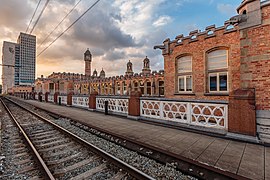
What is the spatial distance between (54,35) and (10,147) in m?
10.6

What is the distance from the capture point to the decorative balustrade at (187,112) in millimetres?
5206

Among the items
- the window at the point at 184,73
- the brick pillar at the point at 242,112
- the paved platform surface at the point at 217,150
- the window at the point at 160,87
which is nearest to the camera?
the paved platform surface at the point at 217,150

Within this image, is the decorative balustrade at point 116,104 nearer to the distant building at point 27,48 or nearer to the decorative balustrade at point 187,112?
the decorative balustrade at point 187,112

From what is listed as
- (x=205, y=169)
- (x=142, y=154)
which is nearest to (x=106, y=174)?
(x=142, y=154)

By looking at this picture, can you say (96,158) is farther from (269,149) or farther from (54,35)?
(54,35)

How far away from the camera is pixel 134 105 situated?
8.27m

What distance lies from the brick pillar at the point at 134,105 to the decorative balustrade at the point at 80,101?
6.05 m

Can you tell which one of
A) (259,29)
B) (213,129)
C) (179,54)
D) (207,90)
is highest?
(179,54)

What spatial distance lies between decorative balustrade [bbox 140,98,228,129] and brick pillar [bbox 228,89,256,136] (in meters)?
0.28

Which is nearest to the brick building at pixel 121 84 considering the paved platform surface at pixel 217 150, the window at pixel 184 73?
the window at pixel 184 73

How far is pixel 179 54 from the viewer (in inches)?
439

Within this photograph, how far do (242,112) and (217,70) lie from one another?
545 centimetres

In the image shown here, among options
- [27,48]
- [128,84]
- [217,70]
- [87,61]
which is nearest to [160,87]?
[128,84]

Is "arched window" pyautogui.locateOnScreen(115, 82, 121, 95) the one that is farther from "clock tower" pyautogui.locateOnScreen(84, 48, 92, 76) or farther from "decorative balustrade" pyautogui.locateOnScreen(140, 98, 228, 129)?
"clock tower" pyautogui.locateOnScreen(84, 48, 92, 76)
